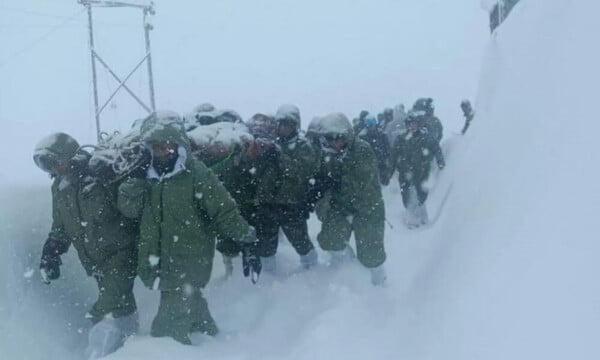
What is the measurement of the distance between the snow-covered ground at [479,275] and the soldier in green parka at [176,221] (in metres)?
0.34

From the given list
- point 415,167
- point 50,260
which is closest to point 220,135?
point 50,260

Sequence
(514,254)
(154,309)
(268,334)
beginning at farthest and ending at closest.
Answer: (154,309), (268,334), (514,254)

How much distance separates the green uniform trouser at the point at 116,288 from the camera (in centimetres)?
421

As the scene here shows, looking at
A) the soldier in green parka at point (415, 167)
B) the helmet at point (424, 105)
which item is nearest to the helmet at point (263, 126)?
the soldier in green parka at point (415, 167)

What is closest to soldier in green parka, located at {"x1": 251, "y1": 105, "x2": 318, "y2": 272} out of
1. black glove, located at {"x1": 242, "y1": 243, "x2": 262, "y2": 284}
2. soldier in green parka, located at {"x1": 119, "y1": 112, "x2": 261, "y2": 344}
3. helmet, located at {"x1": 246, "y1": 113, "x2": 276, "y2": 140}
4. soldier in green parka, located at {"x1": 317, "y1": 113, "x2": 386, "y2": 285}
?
helmet, located at {"x1": 246, "y1": 113, "x2": 276, "y2": 140}

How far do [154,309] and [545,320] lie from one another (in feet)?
11.8

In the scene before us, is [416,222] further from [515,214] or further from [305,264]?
[515,214]

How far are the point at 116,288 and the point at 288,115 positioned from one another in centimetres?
222

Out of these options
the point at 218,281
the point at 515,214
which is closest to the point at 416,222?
the point at 218,281

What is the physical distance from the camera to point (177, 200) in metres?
3.98

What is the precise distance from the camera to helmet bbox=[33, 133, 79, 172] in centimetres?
414

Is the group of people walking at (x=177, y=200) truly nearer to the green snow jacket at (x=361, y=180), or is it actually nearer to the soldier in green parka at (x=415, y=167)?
the green snow jacket at (x=361, y=180)

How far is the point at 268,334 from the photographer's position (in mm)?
4664

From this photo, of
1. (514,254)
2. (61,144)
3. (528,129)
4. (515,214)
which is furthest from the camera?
(61,144)
